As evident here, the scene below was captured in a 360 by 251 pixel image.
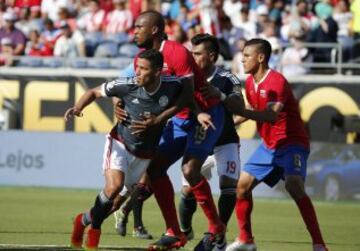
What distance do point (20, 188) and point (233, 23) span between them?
6.33 meters

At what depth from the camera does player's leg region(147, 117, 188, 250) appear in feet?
38.8

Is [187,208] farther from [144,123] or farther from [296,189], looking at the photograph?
[144,123]

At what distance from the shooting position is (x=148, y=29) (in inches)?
470

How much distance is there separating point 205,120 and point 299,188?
1358 millimetres

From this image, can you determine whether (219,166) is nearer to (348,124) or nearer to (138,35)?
(138,35)

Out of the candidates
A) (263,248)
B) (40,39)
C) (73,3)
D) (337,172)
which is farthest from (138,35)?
(73,3)

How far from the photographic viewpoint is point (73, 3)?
2773cm

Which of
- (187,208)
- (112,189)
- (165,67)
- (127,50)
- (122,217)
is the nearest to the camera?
(112,189)

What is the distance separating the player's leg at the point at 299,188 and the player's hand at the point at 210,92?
1014 mm

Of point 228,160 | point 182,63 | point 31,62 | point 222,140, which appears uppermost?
point 31,62

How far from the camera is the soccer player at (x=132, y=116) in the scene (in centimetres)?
1116

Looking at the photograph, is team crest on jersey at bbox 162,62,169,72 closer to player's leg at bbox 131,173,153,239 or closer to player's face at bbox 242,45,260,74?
player's face at bbox 242,45,260,74

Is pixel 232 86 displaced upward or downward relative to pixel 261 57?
downward

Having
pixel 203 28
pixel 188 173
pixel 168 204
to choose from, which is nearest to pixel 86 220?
pixel 168 204
